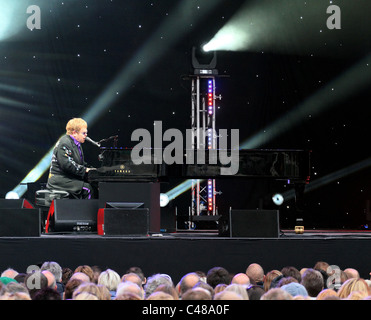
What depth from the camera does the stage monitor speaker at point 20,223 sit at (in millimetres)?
3904

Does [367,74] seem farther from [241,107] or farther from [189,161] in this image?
[189,161]

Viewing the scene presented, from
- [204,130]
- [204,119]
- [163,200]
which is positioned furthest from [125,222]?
[204,119]

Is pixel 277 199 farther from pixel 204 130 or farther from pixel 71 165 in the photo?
pixel 71 165

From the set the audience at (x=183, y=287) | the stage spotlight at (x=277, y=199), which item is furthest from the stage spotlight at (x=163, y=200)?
the audience at (x=183, y=287)

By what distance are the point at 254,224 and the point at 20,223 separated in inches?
68.4

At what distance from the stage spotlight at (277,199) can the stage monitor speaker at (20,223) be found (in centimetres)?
535

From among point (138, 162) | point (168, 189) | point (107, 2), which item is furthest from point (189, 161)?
point (107, 2)

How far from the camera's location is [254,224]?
13.1 ft

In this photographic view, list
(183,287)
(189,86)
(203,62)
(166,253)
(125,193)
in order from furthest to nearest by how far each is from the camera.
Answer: (189,86), (203,62), (125,193), (166,253), (183,287)

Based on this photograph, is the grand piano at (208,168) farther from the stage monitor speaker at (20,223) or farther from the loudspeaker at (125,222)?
the stage monitor speaker at (20,223)

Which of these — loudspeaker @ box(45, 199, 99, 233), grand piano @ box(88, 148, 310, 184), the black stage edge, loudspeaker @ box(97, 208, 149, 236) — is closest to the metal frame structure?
grand piano @ box(88, 148, 310, 184)

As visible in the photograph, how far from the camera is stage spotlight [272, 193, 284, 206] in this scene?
8.64 meters

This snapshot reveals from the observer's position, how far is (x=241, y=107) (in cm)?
882
